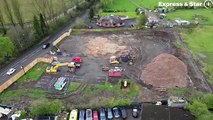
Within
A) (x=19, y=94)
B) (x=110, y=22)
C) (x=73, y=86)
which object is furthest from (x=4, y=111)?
(x=110, y=22)

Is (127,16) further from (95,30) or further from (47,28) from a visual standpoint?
(47,28)

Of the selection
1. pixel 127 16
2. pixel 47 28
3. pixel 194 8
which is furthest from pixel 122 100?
pixel 194 8

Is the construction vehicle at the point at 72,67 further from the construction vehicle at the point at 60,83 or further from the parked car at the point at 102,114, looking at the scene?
the parked car at the point at 102,114

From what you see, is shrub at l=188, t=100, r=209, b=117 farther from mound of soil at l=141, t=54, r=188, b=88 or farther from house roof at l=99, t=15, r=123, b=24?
house roof at l=99, t=15, r=123, b=24

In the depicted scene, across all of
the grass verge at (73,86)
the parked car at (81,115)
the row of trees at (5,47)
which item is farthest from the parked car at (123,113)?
the row of trees at (5,47)

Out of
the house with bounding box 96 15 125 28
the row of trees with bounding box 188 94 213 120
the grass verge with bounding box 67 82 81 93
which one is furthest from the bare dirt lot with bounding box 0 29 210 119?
the row of trees with bounding box 188 94 213 120

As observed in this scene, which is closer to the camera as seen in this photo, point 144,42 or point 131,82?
point 131,82
